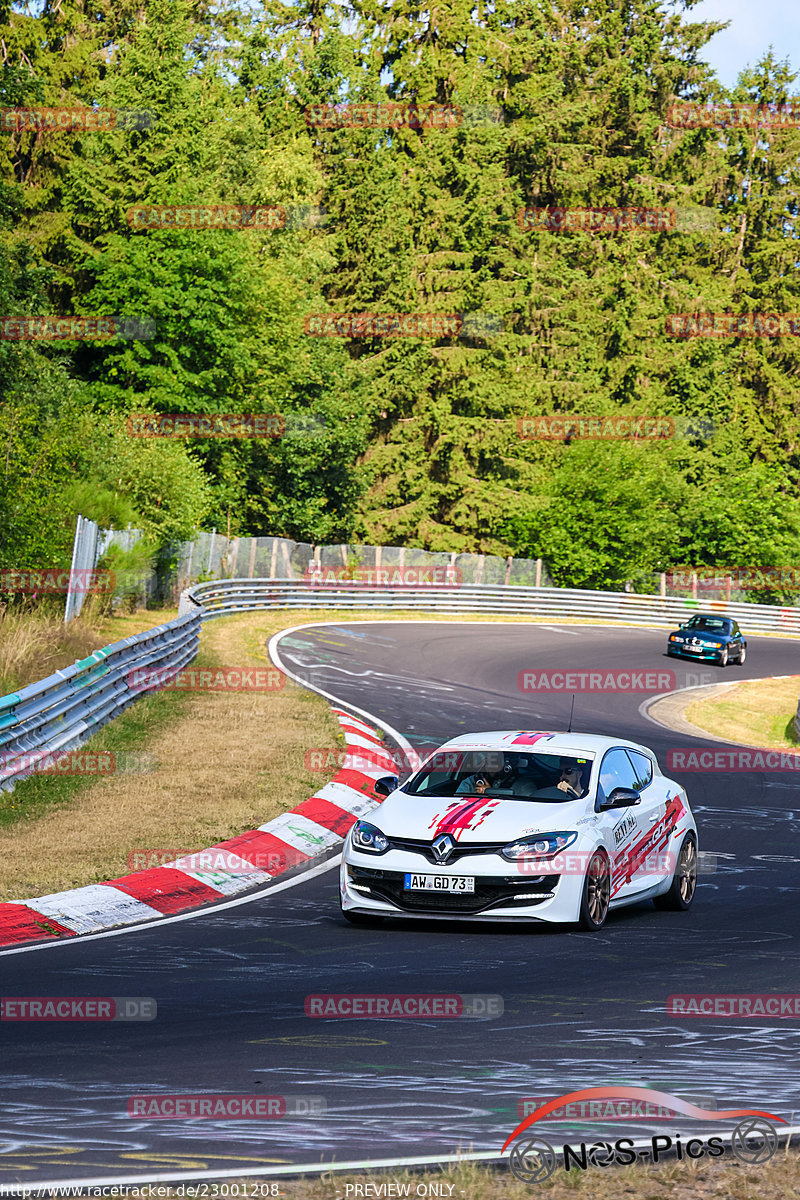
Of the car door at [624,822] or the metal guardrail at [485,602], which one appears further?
the metal guardrail at [485,602]

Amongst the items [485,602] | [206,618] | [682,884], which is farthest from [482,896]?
[485,602]

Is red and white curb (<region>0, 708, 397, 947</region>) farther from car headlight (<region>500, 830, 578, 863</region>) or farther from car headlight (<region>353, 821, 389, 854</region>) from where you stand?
car headlight (<region>500, 830, 578, 863</region>)

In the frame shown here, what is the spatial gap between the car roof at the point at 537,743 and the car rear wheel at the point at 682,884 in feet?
3.28

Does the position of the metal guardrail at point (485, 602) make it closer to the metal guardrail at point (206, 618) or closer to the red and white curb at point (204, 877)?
the metal guardrail at point (206, 618)

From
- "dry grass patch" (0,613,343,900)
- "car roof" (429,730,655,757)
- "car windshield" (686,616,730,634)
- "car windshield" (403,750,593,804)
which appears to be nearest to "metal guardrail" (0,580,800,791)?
"dry grass patch" (0,613,343,900)

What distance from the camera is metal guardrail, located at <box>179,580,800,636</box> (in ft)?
143

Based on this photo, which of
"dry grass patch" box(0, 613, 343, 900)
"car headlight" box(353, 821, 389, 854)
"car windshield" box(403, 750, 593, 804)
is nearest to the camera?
"car headlight" box(353, 821, 389, 854)

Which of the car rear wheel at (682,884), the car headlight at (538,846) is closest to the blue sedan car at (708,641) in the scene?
the car rear wheel at (682,884)

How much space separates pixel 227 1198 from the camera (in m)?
4.62

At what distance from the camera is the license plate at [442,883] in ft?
33.0

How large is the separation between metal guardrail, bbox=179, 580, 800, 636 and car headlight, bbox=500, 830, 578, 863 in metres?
28.0

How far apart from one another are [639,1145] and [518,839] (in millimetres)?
4876

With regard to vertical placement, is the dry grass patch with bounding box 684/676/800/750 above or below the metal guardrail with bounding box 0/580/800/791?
below

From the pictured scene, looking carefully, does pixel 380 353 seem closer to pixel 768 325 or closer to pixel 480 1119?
pixel 768 325
